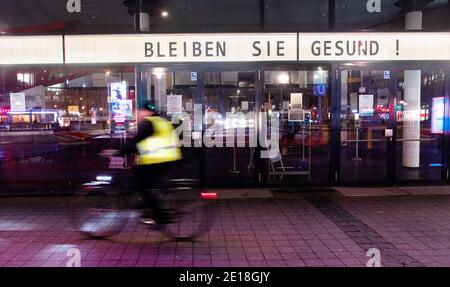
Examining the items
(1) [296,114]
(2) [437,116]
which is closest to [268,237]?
(1) [296,114]

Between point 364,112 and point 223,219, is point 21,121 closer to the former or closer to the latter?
point 223,219

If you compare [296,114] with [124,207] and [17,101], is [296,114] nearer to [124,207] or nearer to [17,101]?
[124,207]

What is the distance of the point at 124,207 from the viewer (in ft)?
21.2

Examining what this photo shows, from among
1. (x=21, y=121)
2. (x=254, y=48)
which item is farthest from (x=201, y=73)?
(x=21, y=121)

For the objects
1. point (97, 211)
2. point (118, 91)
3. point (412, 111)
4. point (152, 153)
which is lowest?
point (97, 211)

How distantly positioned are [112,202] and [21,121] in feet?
15.1

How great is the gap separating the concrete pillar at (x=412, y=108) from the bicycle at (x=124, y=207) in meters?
6.05

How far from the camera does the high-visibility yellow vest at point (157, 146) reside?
604cm

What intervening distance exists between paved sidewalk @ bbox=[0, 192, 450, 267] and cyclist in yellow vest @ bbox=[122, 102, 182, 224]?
58 cm

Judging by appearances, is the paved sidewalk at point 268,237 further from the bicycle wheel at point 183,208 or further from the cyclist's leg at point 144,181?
the cyclist's leg at point 144,181

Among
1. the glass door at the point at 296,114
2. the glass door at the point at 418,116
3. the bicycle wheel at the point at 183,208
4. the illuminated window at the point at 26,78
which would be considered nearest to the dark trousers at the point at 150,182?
the bicycle wheel at the point at 183,208

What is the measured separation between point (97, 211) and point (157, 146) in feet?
4.47

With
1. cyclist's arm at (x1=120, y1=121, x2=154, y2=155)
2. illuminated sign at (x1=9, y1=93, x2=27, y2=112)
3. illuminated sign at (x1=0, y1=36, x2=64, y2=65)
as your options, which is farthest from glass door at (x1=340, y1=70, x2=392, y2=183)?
illuminated sign at (x1=9, y1=93, x2=27, y2=112)

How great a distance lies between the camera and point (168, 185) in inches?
242
